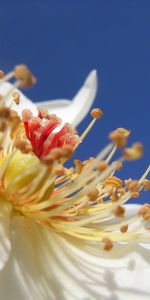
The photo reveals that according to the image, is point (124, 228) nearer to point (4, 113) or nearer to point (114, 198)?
point (114, 198)

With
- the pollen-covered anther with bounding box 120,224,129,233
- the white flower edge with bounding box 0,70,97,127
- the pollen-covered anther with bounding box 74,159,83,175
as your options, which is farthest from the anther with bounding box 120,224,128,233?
the white flower edge with bounding box 0,70,97,127

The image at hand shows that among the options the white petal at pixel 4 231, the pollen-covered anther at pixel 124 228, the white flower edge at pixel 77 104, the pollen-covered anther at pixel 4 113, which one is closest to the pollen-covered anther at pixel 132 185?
the pollen-covered anther at pixel 124 228

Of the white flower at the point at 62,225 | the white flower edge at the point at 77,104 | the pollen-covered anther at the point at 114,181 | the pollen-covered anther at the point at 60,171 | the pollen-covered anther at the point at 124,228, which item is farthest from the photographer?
the white flower edge at the point at 77,104

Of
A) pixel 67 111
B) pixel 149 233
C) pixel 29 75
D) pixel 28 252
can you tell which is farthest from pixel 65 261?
pixel 67 111

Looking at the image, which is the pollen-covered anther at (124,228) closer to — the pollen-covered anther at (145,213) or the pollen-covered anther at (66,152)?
the pollen-covered anther at (145,213)

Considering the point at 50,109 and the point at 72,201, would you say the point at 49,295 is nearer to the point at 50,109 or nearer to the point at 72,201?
the point at 72,201

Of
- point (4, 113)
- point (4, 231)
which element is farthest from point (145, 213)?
point (4, 113)
